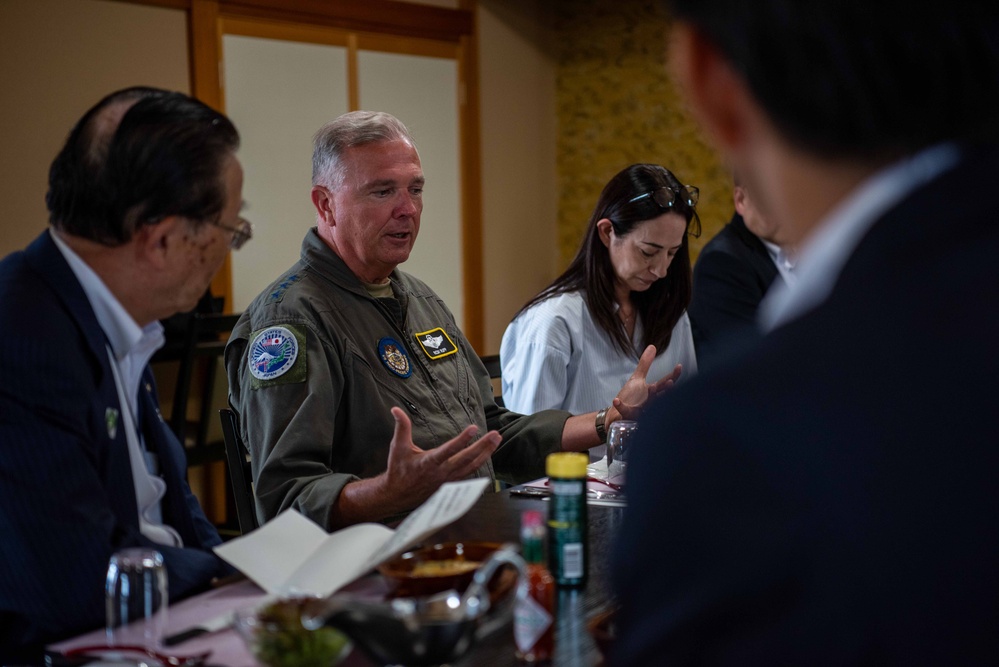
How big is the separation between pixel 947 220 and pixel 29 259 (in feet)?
4.15

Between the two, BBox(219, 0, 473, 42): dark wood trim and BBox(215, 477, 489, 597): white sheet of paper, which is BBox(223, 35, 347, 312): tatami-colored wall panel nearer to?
BBox(219, 0, 473, 42): dark wood trim

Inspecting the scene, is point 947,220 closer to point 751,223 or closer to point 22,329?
point 22,329

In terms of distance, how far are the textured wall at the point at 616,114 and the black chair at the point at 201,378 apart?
2829mm

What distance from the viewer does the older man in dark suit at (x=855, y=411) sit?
0.56m

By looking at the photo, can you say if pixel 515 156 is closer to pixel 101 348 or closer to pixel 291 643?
pixel 101 348

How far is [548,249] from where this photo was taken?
262 inches

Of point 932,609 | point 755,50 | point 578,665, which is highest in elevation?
point 755,50

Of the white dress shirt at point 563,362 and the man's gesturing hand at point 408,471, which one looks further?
the white dress shirt at point 563,362

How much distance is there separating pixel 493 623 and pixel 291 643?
214mm

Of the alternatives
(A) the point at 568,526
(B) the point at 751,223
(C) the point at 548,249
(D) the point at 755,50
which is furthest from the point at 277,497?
(C) the point at 548,249

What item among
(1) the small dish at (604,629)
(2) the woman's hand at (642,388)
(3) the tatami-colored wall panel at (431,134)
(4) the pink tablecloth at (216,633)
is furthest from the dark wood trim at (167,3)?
(1) the small dish at (604,629)

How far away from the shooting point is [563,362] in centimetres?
294

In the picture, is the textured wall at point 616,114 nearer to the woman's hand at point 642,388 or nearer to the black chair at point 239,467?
the woman's hand at point 642,388

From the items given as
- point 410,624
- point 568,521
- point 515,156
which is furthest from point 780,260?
point 515,156
